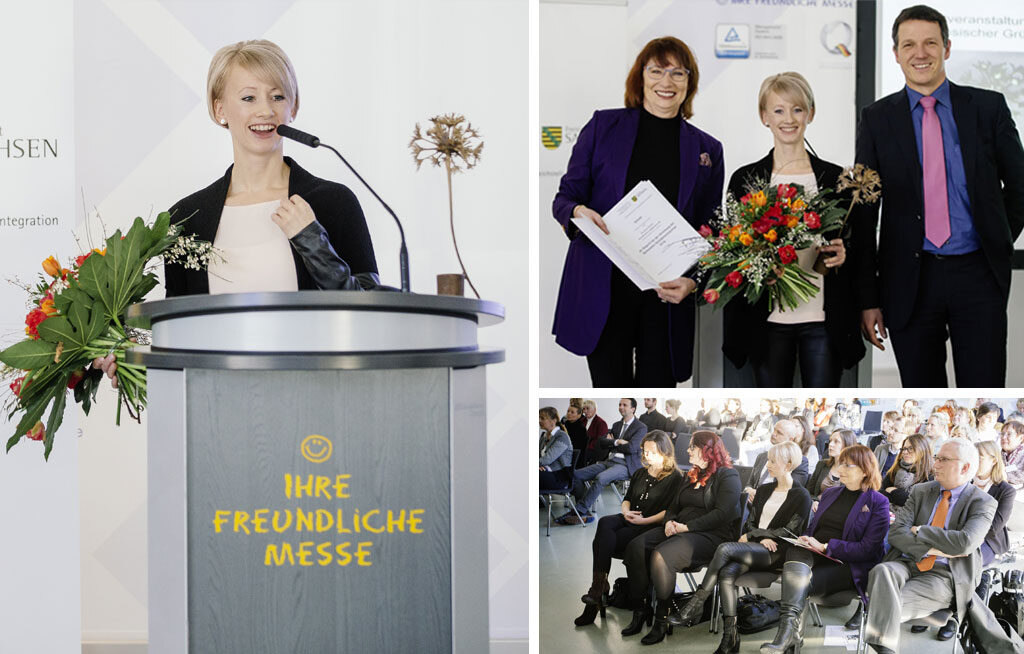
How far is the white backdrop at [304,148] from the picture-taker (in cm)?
340

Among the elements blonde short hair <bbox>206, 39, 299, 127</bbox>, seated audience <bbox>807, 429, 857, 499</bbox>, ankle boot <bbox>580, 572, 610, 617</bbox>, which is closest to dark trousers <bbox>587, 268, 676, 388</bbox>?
seated audience <bbox>807, 429, 857, 499</bbox>

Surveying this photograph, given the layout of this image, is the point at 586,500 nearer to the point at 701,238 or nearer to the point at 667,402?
the point at 667,402

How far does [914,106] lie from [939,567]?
71.1 inches

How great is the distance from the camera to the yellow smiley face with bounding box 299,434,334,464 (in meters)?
1.57

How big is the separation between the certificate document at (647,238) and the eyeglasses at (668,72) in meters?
0.44

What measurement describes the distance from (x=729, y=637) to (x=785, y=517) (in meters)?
0.50

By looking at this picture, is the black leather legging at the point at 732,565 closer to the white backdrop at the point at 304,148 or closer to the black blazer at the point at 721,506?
the black blazer at the point at 721,506

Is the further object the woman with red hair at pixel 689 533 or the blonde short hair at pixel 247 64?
the blonde short hair at pixel 247 64

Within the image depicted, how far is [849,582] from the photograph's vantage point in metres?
3.19

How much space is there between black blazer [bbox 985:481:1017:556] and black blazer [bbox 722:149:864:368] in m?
0.75

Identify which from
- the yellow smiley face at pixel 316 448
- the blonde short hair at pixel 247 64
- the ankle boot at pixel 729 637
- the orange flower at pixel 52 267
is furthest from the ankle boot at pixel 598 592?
the blonde short hair at pixel 247 64

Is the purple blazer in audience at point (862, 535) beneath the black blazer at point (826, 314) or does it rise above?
beneath

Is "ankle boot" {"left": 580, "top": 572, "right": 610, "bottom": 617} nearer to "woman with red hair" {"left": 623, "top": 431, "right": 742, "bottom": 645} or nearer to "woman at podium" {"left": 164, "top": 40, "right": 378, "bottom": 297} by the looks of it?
"woman with red hair" {"left": 623, "top": 431, "right": 742, "bottom": 645}

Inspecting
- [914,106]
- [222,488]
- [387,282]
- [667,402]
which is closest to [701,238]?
[667,402]
